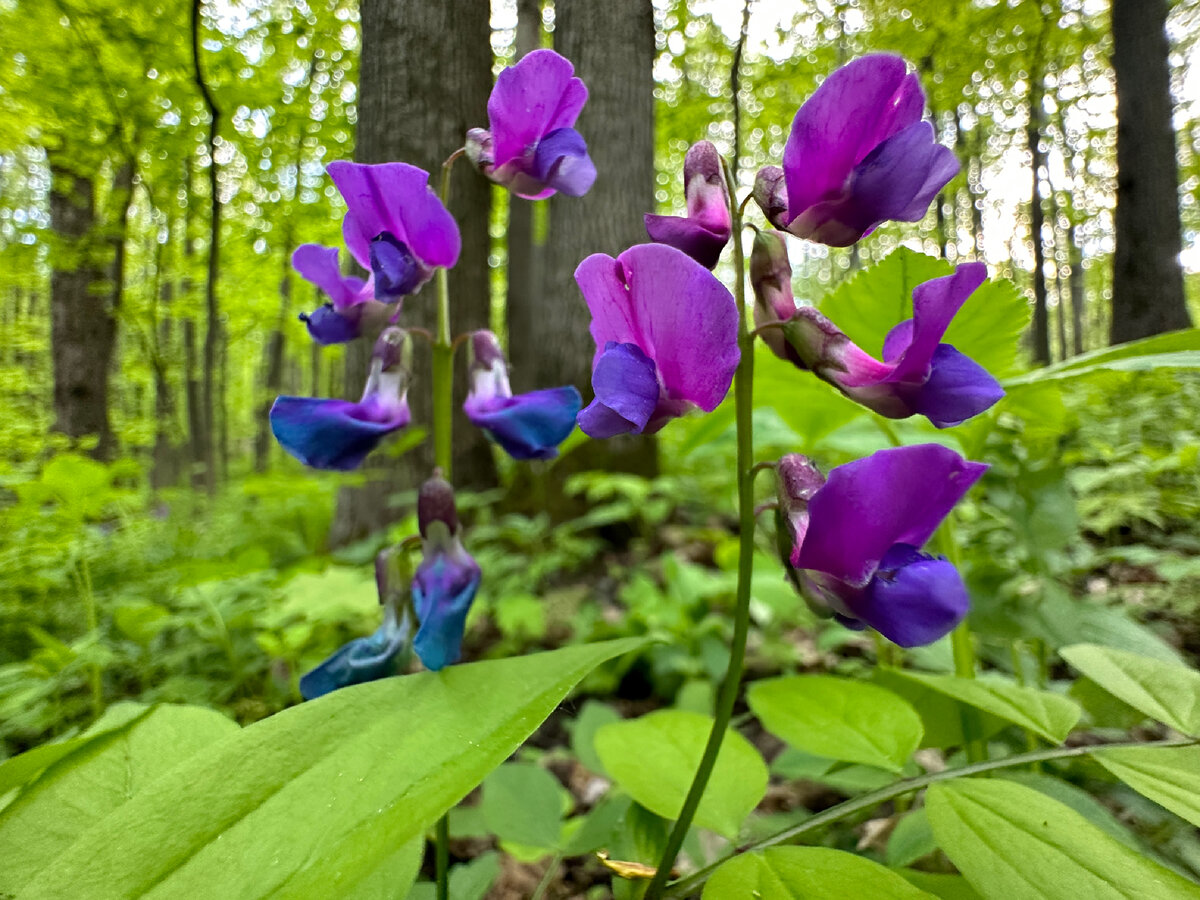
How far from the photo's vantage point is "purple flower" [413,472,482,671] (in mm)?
764

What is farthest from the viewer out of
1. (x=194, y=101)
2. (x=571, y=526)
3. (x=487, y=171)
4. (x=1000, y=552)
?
(x=194, y=101)

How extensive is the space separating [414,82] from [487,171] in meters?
1.69

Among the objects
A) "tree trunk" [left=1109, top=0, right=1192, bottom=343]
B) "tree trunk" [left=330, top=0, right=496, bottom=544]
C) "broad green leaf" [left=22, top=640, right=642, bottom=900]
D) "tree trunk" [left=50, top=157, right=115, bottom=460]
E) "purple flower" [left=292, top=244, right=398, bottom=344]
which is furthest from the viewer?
"tree trunk" [left=1109, top=0, right=1192, bottom=343]

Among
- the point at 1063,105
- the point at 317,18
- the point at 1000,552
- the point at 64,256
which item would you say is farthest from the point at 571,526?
the point at 1063,105

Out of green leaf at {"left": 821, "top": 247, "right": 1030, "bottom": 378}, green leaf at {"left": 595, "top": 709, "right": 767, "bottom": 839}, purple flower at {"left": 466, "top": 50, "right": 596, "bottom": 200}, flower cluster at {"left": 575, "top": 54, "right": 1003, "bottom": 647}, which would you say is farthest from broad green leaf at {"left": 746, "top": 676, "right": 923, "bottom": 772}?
purple flower at {"left": 466, "top": 50, "right": 596, "bottom": 200}

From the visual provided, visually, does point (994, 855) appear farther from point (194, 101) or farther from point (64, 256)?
point (64, 256)

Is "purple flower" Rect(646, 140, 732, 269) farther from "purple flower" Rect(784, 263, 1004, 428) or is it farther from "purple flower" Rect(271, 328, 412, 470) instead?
"purple flower" Rect(271, 328, 412, 470)

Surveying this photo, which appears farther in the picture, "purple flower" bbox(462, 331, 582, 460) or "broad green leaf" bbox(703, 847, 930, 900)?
"purple flower" bbox(462, 331, 582, 460)

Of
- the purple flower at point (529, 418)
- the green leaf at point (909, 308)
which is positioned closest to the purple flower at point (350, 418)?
the purple flower at point (529, 418)

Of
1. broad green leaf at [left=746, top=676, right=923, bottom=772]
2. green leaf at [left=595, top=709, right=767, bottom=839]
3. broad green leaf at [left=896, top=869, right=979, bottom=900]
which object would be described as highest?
broad green leaf at [left=746, top=676, right=923, bottom=772]

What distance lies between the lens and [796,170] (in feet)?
2.06

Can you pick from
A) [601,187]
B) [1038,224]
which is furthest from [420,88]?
[1038,224]

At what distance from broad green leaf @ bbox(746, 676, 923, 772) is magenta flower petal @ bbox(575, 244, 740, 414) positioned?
0.49 metres

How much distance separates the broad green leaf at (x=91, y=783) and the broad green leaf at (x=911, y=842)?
85 centimetres
